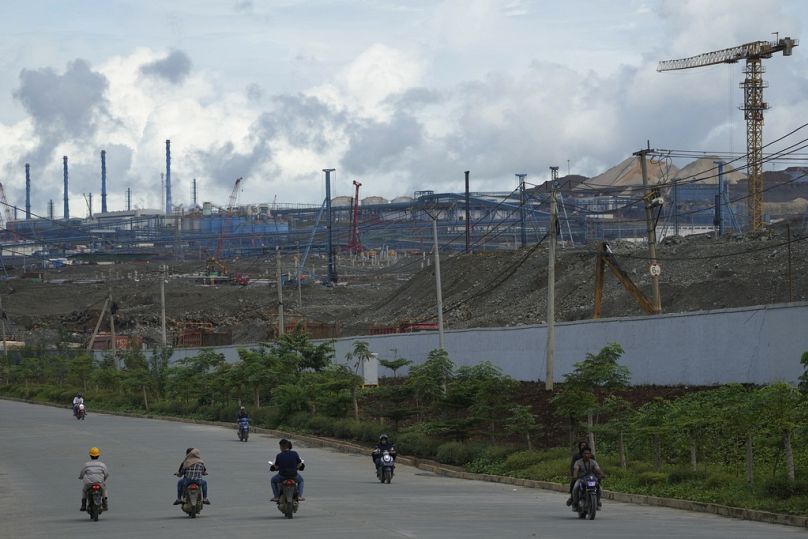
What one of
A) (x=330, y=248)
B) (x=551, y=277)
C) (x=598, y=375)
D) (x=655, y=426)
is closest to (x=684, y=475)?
(x=655, y=426)

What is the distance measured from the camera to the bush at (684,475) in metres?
24.0

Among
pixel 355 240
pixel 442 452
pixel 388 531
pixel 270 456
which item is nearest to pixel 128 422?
pixel 270 456

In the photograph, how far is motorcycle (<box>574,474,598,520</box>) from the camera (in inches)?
798

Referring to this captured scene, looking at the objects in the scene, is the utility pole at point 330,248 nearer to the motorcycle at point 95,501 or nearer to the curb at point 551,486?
the curb at point 551,486

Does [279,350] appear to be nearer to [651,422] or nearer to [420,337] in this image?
[420,337]

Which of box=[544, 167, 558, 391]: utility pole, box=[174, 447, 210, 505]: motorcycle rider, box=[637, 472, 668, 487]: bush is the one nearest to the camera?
box=[174, 447, 210, 505]: motorcycle rider

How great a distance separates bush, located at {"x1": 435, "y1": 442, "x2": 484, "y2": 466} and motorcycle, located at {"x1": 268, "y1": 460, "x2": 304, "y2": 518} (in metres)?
12.5

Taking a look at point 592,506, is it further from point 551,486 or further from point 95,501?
point 95,501

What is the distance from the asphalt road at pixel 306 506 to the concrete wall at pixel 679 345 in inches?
431

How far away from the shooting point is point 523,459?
30281 mm

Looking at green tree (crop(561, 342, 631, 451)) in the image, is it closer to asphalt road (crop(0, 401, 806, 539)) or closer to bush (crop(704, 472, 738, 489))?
asphalt road (crop(0, 401, 806, 539))

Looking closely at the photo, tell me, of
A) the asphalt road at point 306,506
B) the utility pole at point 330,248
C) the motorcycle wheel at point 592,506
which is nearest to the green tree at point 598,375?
the asphalt road at point 306,506

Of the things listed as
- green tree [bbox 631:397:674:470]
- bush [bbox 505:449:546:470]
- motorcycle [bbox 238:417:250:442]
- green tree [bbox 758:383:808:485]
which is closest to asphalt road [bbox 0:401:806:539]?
bush [bbox 505:449:546:470]

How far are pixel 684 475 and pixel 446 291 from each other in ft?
257
